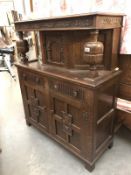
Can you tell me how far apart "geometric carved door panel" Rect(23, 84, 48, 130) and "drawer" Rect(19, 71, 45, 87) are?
0.08 metres

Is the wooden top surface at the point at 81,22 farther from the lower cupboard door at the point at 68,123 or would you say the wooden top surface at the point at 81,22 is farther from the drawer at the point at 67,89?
the lower cupboard door at the point at 68,123

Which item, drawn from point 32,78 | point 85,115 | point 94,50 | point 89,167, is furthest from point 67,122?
point 94,50

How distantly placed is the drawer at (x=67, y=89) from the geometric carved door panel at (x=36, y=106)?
246mm

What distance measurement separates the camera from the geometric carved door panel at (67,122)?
1323 mm

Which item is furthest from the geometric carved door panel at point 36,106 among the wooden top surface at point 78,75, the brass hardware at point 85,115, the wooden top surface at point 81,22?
the wooden top surface at point 81,22

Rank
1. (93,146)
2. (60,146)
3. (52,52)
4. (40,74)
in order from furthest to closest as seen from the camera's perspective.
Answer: (60,146)
(52,52)
(40,74)
(93,146)

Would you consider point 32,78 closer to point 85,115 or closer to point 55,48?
point 55,48

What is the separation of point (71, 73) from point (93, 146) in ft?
2.13

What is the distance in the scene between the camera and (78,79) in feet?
3.82

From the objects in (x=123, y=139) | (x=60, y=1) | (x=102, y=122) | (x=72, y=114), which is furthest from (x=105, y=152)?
Answer: (x=60, y=1)

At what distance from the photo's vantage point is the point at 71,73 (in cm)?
131

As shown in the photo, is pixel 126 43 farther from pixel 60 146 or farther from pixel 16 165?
pixel 16 165

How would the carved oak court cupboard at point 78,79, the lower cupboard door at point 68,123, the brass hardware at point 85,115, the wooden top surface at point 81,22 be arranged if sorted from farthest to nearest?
the lower cupboard door at point 68,123, the brass hardware at point 85,115, the carved oak court cupboard at point 78,79, the wooden top surface at point 81,22

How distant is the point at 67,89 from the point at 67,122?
13.2 inches
